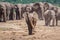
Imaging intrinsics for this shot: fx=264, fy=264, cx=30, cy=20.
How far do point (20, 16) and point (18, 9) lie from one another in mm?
834

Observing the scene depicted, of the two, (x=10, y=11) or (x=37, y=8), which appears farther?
(x=37, y=8)

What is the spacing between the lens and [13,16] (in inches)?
1079

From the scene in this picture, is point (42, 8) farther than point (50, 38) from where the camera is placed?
Yes

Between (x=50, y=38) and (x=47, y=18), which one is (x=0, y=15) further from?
(x=50, y=38)

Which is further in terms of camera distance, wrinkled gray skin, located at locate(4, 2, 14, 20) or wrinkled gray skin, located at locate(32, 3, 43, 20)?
wrinkled gray skin, located at locate(32, 3, 43, 20)

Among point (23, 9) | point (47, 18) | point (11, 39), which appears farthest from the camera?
point (23, 9)

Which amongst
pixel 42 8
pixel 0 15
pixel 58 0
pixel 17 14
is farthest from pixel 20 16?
A: pixel 58 0

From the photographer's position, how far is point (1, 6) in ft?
72.8

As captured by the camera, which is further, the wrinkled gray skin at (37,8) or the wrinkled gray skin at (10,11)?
the wrinkled gray skin at (37,8)

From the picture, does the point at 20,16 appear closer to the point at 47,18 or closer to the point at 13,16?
the point at 13,16

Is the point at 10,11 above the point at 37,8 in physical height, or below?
below

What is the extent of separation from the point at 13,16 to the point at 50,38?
1555 cm

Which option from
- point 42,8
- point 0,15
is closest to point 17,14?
point 42,8

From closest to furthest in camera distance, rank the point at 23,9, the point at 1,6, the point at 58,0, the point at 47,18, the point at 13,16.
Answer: the point at 47,18, the point at 1,6, the point at 13,16, the point at 23,9, the point at 58,0
